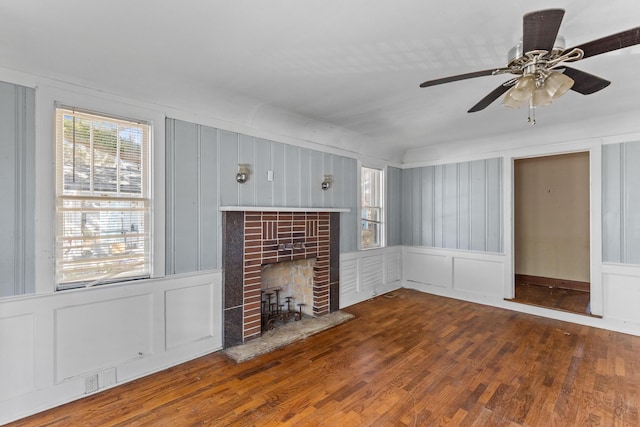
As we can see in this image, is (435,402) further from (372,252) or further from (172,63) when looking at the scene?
(172,63)

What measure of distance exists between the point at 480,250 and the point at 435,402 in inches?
123

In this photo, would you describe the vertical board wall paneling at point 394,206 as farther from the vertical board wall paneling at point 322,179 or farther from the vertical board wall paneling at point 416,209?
the vertical board wall paneling at point 322,179

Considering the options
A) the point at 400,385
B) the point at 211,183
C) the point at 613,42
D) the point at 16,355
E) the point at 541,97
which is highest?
the point at 613,42

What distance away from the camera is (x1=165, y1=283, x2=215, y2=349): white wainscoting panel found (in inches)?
Answer: 114

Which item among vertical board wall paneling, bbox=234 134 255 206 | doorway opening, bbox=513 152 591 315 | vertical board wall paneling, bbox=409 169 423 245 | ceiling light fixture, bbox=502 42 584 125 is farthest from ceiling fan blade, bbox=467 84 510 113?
doorway opening, bbox=513 152 591 315

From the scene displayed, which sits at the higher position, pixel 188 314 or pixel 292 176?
pixel 292 176

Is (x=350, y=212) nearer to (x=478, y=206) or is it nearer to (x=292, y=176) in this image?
(x=292, y=176)

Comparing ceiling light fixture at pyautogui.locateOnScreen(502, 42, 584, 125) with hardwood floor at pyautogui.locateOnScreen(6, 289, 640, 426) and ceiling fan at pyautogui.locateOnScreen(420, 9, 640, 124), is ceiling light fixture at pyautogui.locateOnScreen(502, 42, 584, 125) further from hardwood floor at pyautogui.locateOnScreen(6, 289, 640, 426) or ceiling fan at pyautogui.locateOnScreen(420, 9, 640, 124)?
hardwood floor at pyautogui.locateOnScreen(6, 289, 640, 426)

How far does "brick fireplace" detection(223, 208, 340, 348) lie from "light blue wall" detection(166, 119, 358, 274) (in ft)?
0.50

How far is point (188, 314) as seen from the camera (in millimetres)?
3012

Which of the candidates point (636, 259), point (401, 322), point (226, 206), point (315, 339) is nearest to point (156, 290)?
point (226, 206)

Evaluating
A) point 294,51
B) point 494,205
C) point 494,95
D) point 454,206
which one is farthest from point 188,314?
point 494,205

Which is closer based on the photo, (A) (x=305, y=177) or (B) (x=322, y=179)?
(A) (x=305, y=177)

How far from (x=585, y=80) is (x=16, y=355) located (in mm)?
4255
